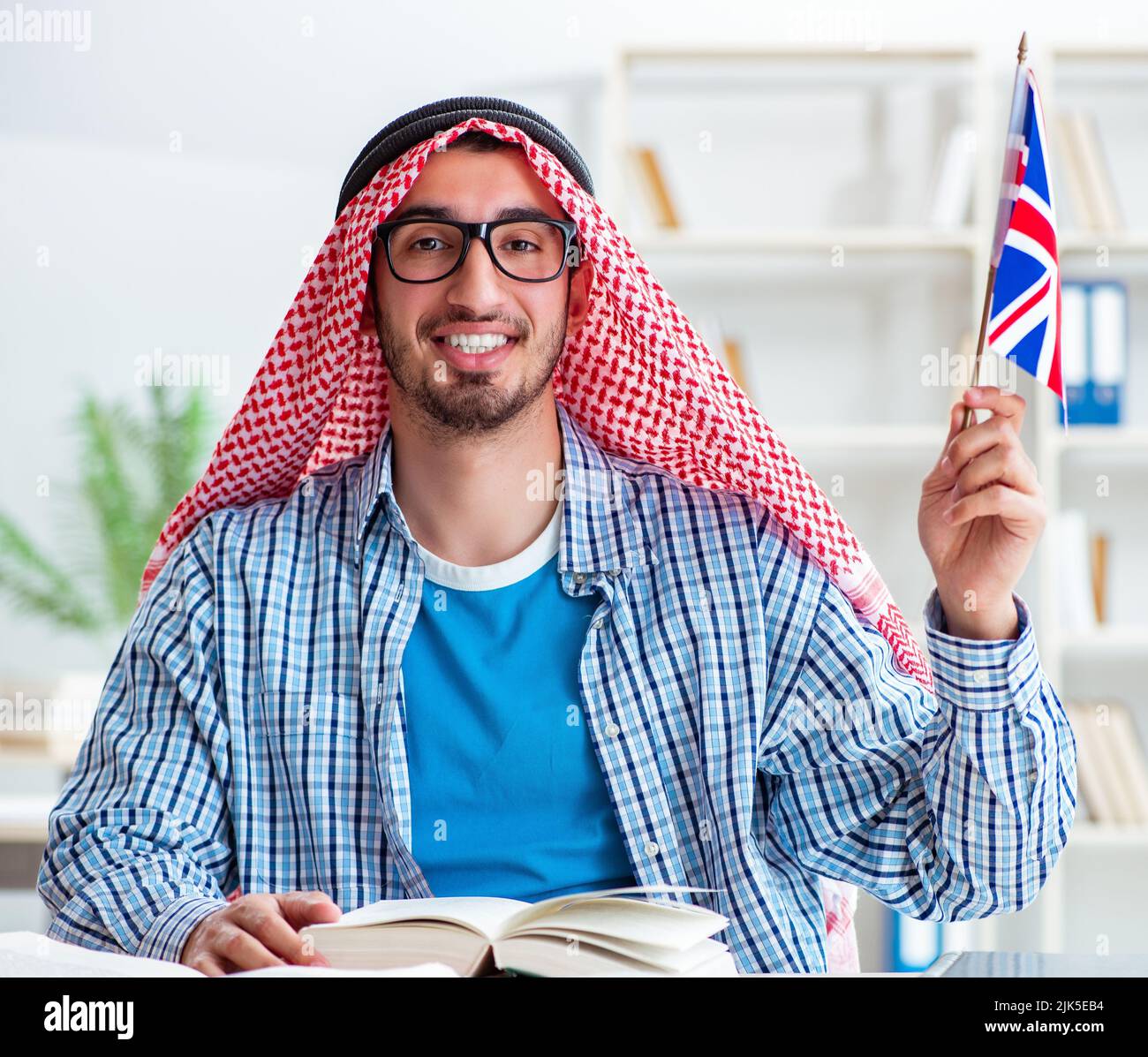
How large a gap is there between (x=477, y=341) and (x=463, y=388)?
0.05 m

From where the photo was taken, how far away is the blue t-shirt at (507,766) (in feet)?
4.27

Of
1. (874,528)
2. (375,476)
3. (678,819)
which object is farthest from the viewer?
(874,528)

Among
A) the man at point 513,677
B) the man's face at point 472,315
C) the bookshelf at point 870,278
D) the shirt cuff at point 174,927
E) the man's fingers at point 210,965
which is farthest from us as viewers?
the bookshelf at point 870,278

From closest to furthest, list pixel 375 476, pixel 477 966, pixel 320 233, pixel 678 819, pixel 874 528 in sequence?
1. pixel 477 966
2. pixel 678 819
3. pixel 375 476
4. pixel 874 528
5. pixel 320 233

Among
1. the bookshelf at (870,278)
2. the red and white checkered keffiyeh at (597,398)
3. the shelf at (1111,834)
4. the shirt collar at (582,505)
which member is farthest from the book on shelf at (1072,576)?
the shirt collar at (582,505)

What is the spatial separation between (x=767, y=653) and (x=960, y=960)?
0.45 m

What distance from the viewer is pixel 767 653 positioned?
4.44ft

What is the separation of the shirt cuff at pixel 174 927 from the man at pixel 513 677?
0.03 m

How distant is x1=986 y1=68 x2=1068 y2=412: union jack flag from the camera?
1.16m

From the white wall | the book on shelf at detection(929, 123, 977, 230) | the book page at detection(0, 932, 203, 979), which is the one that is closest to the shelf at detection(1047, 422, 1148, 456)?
the book on shelf at detection(929, 123, 977, 230)

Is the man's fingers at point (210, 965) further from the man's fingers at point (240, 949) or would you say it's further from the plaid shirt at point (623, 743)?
the plaid shirt at point (623, 743)

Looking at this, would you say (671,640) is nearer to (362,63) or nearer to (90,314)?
(362,63)

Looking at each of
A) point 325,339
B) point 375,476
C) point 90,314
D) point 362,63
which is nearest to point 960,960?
point 375,476

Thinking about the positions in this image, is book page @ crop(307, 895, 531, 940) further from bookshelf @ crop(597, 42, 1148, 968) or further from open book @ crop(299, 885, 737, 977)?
bookshelf @ crop(597, 42, 1148, 968)
